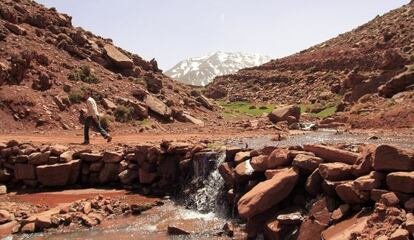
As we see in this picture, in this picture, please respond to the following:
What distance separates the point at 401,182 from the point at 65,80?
879 inches

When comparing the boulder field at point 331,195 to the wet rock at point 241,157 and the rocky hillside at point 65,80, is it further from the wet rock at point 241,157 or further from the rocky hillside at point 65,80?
the rocky hillside at point 65,80

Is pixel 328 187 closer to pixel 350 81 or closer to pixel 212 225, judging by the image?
pixel 212 225

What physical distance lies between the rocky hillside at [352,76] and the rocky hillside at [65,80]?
10256mm

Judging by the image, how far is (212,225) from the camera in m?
11.6

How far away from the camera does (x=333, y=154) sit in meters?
10.4

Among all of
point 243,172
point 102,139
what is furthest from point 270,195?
point 102,139

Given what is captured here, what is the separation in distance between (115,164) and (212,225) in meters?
5.62

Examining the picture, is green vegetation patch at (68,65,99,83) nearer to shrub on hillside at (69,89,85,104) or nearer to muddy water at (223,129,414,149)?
shrub on hillside at (69,89,85,104)

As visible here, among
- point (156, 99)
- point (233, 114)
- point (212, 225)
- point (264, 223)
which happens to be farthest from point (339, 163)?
point (233, 114)

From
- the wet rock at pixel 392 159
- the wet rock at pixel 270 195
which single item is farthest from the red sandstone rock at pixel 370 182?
the wet rock at pixel 270 195

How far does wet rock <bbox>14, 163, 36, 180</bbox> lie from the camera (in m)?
15.9

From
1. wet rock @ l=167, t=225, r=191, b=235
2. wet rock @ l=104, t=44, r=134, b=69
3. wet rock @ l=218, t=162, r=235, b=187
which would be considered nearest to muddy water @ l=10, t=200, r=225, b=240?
wet rock @ l=167, t=225, r=191, b=235

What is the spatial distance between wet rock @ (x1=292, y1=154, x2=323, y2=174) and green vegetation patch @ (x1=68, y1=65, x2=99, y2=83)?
20006mm

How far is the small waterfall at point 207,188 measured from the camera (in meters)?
13.1
